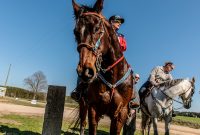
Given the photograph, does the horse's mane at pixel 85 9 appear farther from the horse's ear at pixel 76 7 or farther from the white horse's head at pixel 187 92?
the white horse's head at pixel 187 92

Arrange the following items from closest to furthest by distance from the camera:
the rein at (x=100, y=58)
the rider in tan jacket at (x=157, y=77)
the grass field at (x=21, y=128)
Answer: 1. the rein at (x=100, y=58)
2. the grass field at (x=21, y=128)
3. the rider in tan jacket at (x=157, y=77)

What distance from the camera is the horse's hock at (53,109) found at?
4969mm

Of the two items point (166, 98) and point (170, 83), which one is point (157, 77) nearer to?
point (170, 83)

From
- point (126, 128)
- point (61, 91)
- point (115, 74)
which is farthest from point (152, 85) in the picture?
point (61, 91)

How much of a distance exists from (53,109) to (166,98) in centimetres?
919

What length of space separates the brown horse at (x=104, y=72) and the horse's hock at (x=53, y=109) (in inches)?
21.3

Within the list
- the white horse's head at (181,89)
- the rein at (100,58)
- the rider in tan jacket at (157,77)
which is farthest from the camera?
the rider in tan jacket at (157,77)

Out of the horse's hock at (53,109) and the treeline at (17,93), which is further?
the treeline at (17,93)

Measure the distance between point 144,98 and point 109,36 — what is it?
8929mm

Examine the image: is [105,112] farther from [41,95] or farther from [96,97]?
[41,95]

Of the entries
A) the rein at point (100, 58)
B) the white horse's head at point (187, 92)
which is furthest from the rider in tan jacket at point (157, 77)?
the rein at point (100, 58)

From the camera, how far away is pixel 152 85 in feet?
45.4

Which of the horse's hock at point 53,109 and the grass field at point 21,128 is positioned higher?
the horse's hock at point 53,109

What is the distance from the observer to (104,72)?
557cm
